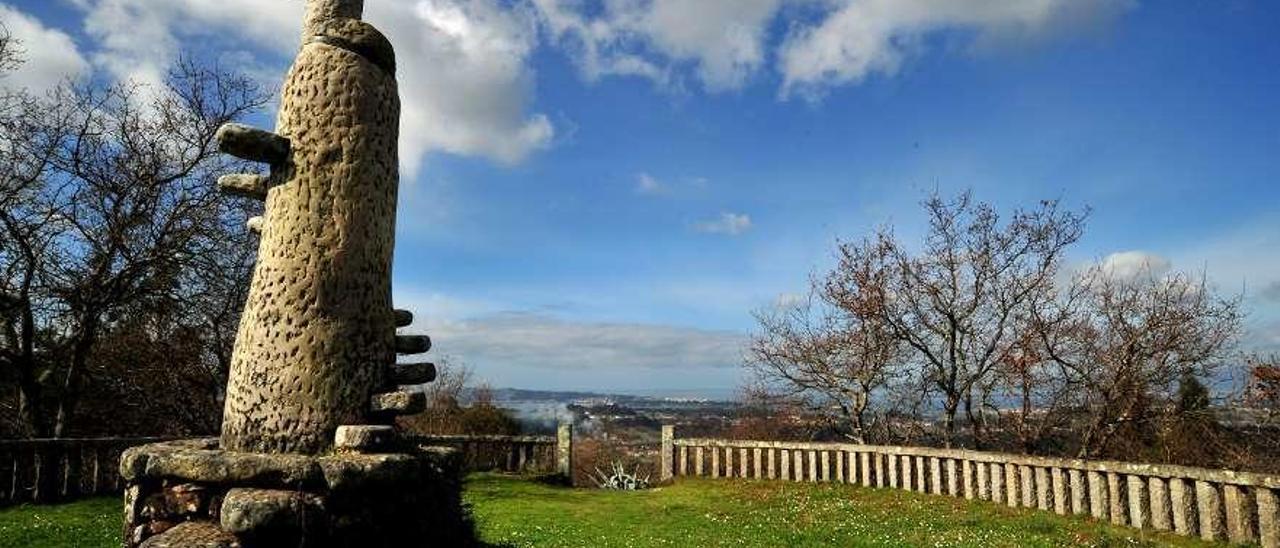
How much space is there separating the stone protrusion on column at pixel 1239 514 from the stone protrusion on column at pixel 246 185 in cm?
1246

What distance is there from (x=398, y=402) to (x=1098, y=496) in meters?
12.2

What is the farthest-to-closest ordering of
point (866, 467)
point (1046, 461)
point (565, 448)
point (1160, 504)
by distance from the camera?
point (565, 448) → point (866, 467) → point (1046, 461) → point (1160, 504)

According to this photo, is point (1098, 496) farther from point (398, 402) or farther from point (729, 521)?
point (398, 402)

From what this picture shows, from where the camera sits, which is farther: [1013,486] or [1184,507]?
[1013,486]

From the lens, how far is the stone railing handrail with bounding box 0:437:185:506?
506 inches

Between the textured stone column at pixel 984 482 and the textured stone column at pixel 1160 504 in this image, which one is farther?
the textured stone column at pixel 984 482

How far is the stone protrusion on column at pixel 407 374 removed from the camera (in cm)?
597

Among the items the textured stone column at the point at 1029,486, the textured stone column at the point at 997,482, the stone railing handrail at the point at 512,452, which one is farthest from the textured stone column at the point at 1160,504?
the stone railing handrail at the point at 512,452

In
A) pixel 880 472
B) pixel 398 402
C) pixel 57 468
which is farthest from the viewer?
pixel 880 472

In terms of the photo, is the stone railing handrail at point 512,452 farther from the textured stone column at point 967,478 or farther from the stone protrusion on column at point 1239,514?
the stone protrusion on column at point 1239,514

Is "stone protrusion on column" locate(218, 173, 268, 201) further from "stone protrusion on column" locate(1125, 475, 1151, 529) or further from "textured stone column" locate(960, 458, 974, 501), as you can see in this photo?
"textured stone column" locate(960, 458, 974, 501)

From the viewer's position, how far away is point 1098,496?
504 inches

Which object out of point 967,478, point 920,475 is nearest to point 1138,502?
point 967,478

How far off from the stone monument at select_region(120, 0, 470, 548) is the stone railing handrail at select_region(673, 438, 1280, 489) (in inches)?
407
